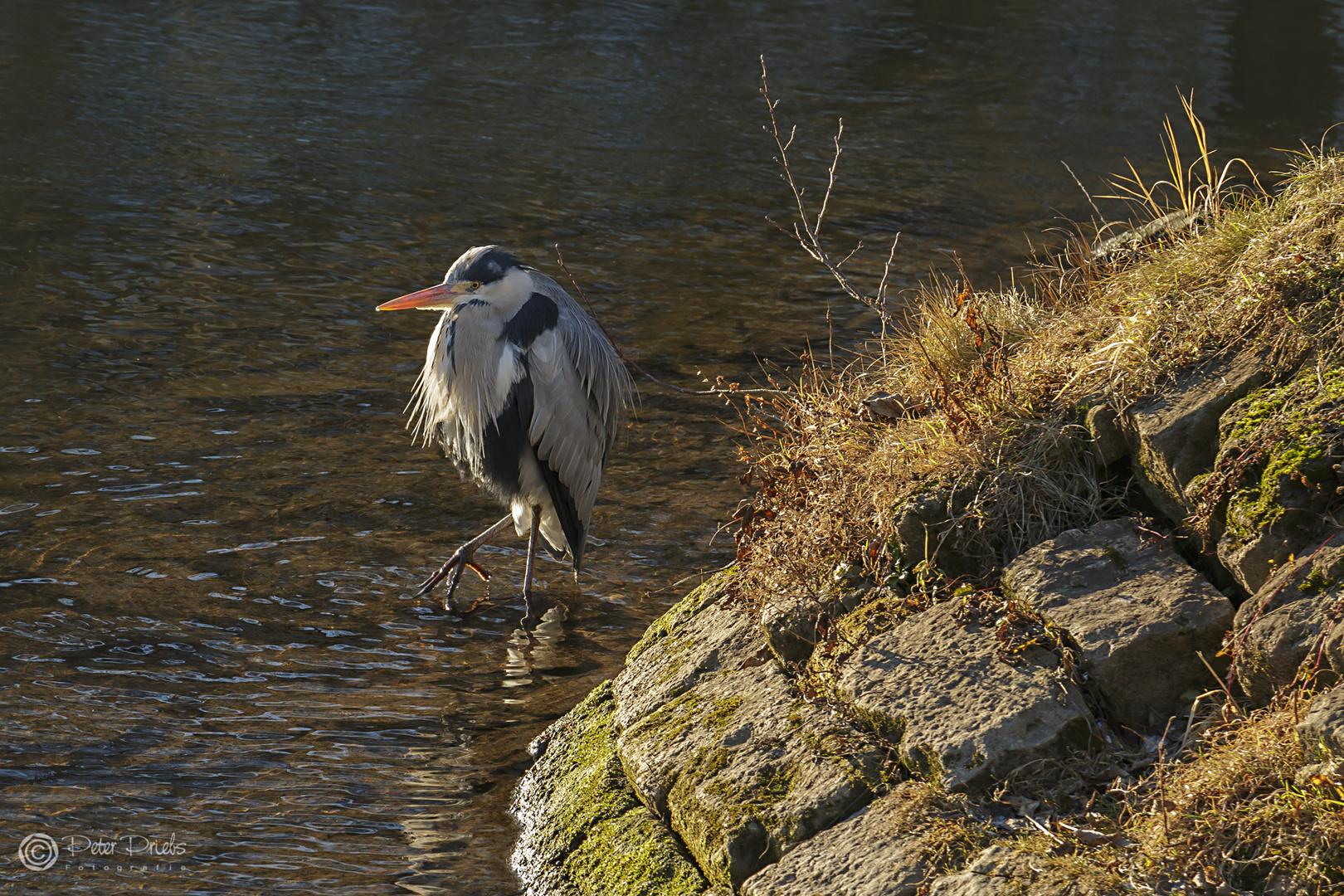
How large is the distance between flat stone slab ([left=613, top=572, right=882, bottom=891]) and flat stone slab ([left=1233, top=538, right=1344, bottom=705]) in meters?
0.87

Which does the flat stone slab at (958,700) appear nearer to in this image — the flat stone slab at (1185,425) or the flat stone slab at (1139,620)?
the flat stone slab at (1139,620)

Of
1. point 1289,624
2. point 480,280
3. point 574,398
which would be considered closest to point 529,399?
point 574,398

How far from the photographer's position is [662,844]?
338cm

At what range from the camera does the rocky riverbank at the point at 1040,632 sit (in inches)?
102

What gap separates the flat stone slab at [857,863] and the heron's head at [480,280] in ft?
10.4

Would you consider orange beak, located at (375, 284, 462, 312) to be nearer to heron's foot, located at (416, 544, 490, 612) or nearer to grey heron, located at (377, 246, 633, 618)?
grey heron, located at (377, 246, 633, 618)

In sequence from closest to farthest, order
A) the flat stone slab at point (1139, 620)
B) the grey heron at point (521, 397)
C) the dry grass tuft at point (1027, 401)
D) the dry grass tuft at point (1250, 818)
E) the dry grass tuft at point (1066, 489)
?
the dry grass tuft at point (1250, 818) → the dry grass tuft at point (1066, 489) → the flat stone slab at point (1139, 620) → the dry grass tuft at point (1027, 401) → the grey heron at point (521, 397)

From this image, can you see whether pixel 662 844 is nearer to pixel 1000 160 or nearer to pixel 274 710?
pixel 274 710

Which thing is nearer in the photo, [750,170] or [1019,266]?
[1019,266]

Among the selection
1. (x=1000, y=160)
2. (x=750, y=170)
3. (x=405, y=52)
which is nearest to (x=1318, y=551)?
(x=750, y=170)

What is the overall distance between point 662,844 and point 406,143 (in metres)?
11.6

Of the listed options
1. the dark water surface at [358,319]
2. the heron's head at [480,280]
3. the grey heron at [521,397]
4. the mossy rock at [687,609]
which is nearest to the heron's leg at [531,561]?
the grey heron at [521,397]

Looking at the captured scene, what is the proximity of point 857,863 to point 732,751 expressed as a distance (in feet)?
1.87

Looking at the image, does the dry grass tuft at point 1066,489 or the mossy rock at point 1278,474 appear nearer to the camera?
the dry grass tuft at point 1066,489
